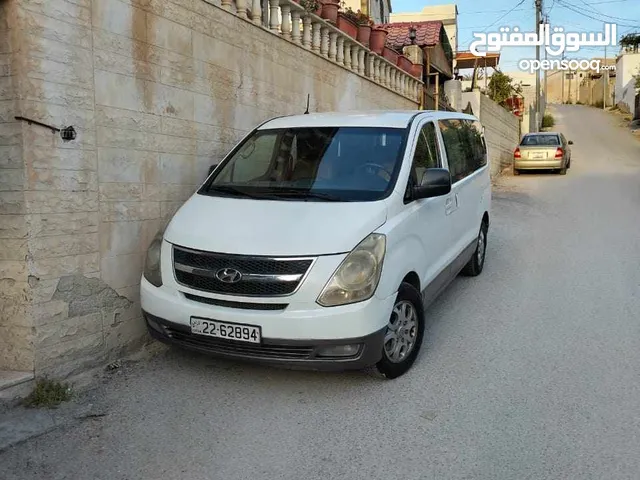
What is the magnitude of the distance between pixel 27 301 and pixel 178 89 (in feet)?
7.69

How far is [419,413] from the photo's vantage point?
12.1ft

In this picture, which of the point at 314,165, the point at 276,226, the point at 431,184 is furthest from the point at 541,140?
the point at 276,226

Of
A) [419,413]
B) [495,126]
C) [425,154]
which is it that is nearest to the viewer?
[419,413]

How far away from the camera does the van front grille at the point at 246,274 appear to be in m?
3.67

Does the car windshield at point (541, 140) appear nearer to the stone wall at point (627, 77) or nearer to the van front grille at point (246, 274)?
the van front grille at point (246, 274)

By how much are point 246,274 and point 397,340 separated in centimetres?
123

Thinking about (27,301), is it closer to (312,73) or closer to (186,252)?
(186,252)

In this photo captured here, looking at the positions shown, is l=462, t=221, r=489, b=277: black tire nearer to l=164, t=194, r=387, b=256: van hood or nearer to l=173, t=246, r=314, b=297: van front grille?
l=164, t=194, r=387, b=256: van hood

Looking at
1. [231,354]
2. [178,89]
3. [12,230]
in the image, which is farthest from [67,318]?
[178,89]

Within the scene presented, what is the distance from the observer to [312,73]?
26.9 ft

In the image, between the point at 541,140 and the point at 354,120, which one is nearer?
the point at 354,120

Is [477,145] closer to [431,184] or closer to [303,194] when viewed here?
[431,184]

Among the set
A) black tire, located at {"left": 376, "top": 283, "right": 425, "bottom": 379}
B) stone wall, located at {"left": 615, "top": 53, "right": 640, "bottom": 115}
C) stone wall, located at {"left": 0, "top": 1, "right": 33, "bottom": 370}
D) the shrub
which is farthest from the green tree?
the shrub

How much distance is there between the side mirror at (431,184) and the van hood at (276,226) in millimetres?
495
